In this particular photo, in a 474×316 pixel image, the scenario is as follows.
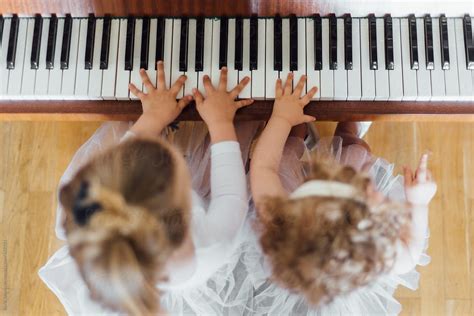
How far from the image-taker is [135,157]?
4.01ft

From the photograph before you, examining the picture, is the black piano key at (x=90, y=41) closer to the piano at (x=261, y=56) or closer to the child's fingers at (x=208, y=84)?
the piano at (x=261, y=56)

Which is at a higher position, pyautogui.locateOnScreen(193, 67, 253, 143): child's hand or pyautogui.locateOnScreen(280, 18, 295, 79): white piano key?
pyautogui.locateOnScreen(280, 18, 295, 79): white piano key

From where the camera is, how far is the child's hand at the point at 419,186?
4.92 ft

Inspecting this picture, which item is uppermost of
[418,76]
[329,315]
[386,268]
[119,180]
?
[418,76]

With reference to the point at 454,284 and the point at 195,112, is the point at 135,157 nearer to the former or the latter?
the point at 195,112

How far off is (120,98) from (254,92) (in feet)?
1.13

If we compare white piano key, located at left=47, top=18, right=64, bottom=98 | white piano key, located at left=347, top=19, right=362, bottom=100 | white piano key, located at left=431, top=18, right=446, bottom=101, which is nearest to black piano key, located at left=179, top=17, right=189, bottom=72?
white piano key, located at left=47, top=18, right=64, bottom=98

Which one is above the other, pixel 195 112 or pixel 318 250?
pixel 195 112

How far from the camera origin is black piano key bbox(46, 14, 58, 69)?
4.90 feet

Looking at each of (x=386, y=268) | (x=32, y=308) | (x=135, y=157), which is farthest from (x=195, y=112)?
(x=32, y=308)

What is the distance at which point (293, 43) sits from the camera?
4.85 ft

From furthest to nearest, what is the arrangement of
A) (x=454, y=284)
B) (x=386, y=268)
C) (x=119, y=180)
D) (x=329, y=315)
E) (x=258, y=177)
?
(x=454, y=284), (x=329, y=315), (x=258, y=177), (x=386, y=268), (x=119, y=180)

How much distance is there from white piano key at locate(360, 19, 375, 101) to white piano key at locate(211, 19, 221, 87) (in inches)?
14.3

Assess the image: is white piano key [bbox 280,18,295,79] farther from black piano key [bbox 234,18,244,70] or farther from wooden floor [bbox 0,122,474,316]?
wooden floor [bbox 0,122,474,316]
